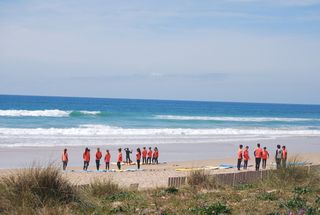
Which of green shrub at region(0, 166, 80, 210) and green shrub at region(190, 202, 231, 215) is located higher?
green shrub at region(0, 166, 80, 210)

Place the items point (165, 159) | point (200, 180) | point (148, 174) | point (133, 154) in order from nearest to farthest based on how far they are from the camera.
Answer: point (200, 180) → point (148, 174) → point (165, 159) → point (133, 154)

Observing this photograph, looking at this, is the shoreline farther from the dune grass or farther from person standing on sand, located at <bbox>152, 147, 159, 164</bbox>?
the dune grass

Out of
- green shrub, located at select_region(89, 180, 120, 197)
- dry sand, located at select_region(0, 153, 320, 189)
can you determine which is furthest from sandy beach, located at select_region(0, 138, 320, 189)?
green shrub, located at select_region(89, 180, 120, 197)

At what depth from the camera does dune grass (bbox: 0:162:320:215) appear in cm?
788

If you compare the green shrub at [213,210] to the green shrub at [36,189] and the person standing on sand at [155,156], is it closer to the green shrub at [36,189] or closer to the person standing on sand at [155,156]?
the green shrub at [36,189]

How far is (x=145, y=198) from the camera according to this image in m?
9.81

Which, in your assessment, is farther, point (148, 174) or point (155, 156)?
point (155, 156)

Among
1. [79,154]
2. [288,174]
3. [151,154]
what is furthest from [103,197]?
[79,154]

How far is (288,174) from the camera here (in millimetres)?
12094

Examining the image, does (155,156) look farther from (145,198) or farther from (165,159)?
(145,198)

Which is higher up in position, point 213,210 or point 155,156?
point 213,210

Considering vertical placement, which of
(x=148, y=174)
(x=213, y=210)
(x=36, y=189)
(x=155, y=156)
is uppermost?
(x=36, y=189)

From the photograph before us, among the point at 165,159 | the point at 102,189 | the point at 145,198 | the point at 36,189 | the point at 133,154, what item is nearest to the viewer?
the point at 36,189

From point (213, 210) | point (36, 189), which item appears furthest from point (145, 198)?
point (36, 189)
